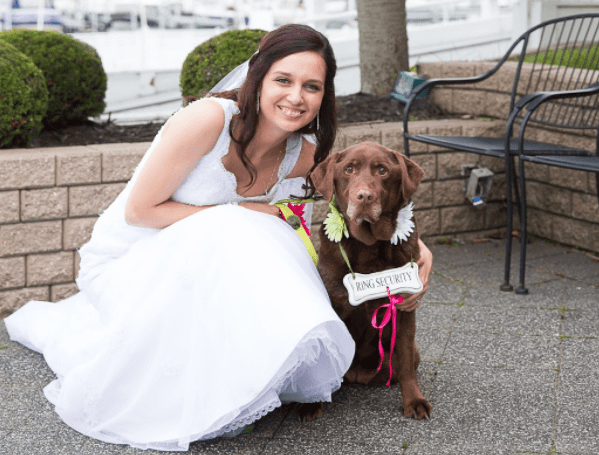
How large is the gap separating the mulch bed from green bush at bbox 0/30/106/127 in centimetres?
14

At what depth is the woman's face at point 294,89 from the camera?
8.71ft

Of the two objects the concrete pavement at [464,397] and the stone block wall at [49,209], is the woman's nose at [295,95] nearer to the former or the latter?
the concrete pavement at [464,397]

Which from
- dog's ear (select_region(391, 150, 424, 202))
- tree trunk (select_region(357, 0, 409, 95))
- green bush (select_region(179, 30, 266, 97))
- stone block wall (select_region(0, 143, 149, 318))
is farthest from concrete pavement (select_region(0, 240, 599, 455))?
tree trunk (select_region(357, 0, 409, 95))

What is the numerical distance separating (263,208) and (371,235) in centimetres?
55

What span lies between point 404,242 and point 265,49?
0.88 metres

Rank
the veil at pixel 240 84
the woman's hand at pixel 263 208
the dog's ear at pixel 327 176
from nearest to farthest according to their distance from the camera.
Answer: the dog's ear at pixel 327 176 < the woman's hand at pixel 263 208 < the veil at pixel 240 84

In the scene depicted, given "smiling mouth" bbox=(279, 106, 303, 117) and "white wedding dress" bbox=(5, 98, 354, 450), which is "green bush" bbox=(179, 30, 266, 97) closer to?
"smiling mouth" bbox=(279, 106, 303, 117)

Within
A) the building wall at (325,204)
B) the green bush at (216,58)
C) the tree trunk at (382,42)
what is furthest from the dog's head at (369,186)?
the tree trunk at (382,42)

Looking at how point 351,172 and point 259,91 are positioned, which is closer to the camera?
point 351,172

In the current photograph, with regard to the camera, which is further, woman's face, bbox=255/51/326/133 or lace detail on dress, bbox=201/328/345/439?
woman's face, bbox=255/51/326/133

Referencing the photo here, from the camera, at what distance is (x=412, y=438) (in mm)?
2496

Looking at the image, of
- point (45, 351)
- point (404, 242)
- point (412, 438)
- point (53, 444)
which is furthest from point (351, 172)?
point (45, 351)

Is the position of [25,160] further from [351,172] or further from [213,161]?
[351,172]

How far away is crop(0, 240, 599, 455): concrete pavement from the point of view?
2.46 metres
